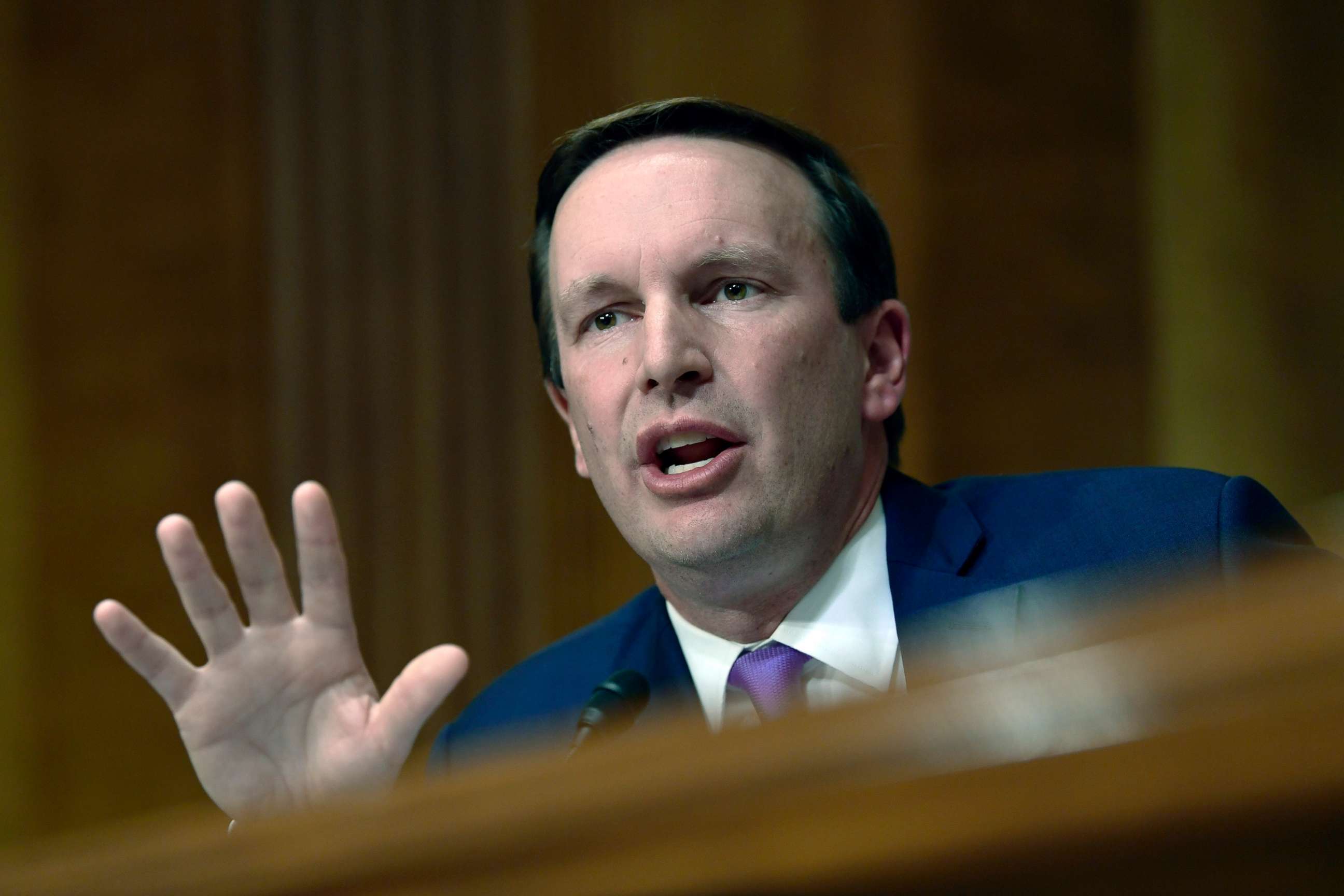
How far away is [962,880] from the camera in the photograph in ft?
1.01

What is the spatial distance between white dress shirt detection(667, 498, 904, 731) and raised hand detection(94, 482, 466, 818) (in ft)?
0.98

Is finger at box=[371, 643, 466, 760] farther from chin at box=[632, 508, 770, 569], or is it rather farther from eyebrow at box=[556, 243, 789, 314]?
eyebrow at box=[556, 243, 789, 314]

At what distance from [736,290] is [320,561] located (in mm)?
600

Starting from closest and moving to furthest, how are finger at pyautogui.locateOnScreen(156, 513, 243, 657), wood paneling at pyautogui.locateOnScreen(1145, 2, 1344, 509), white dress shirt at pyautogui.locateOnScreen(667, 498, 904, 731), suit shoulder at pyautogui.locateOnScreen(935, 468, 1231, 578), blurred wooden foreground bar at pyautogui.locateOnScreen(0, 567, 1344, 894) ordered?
blurred wooden foreground bar at pyautogui.locateOnScreen(0, 567, 1344, 894) < suit shoulder at pyautogui.locateOnScreen(935, 468, 1231, 578) < white dress shirt at pyautogui.locateOnScreen(667, 498, 904, 731) < finger at pyautogui.locateOnScreen(156, 513, 243, 657) < wood paneling at pyautogui.locateOnScreen(1145, 2, 1344, 509)

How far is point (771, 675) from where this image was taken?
1.58 metres

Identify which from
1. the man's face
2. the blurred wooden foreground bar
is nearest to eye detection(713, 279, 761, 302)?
the man's face

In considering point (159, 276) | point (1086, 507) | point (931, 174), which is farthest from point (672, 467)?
point (159, 276)

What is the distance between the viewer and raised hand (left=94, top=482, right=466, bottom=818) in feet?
5.45

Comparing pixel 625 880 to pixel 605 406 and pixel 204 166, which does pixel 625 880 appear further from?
pixel 204 166

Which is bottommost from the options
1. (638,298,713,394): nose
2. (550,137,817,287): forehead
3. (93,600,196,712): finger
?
(93,600,196,712): finger

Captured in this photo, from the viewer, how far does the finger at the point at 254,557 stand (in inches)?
65.8

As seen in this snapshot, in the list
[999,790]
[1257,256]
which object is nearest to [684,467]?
[999,790]

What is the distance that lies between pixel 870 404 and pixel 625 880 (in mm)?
1356

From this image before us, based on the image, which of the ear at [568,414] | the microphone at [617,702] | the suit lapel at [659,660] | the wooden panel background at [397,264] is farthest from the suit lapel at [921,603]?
the wooden panel background at [397,264]
